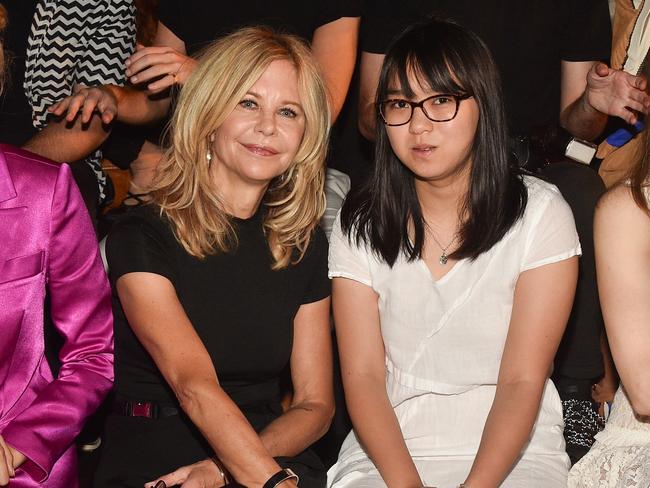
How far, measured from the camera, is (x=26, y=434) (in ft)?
8.11

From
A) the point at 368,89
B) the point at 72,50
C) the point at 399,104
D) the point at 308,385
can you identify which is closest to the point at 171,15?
the point at 72,50

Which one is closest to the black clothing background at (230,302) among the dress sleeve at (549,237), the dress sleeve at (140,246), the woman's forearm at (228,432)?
the dress sleeve at (140,246)

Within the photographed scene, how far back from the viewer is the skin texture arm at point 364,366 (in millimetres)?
2879

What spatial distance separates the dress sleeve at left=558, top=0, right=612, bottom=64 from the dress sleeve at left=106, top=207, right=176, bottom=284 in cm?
168

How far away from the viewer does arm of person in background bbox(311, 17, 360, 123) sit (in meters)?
3.81

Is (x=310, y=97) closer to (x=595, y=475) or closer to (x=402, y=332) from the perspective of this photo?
(x=402, y=332)

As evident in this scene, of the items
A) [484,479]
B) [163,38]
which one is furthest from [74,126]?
[484,479]

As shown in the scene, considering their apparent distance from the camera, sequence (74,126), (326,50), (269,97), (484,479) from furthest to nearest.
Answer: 1. (326,50)
2. (74,126)
3. (269,97)
4. (484,479)

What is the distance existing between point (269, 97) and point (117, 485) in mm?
1089

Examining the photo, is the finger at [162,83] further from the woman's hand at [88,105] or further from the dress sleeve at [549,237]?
the dress sleeve at [549,237]

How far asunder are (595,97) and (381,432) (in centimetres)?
136

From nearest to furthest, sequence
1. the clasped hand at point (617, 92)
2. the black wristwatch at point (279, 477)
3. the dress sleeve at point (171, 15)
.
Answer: the black wristwatch at point (279, 477), the clasped hand at point (617, 92), the dress sleeve at point (171, 15)

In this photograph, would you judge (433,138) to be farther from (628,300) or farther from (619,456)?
(619,456)

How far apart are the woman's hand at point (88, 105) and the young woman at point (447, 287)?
93cm
